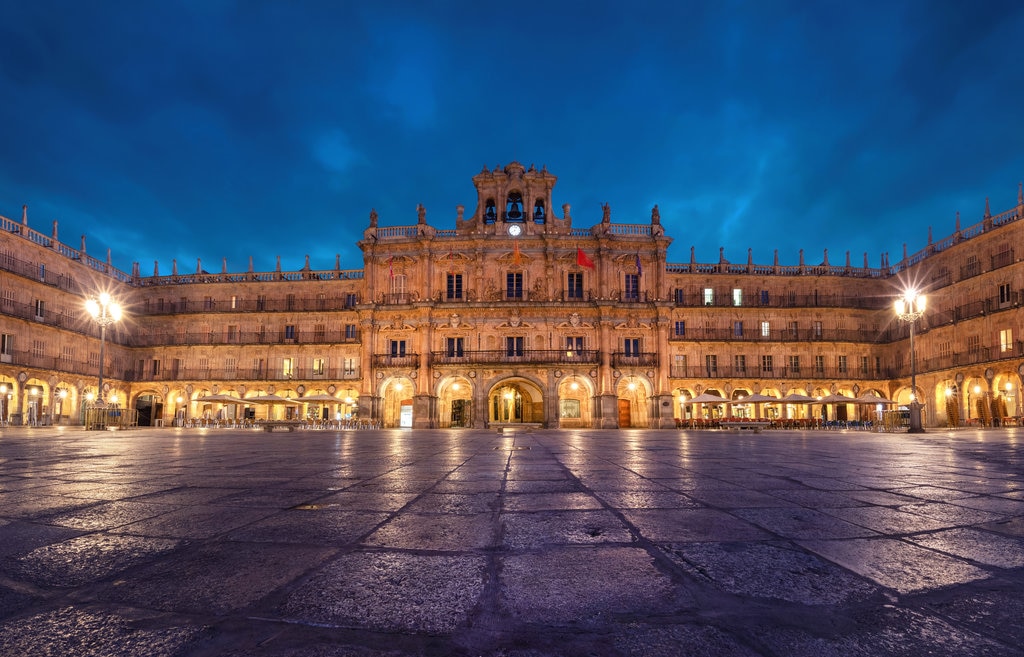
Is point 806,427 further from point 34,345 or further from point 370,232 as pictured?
point 34,345

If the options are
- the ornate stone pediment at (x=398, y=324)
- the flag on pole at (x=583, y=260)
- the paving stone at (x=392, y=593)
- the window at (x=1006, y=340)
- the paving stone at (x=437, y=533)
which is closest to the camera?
the paving stone at (x=392, y=593)

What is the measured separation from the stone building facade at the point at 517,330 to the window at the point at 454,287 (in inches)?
5.5

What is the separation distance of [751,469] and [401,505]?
13.2ft

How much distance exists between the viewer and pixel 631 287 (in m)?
36.9

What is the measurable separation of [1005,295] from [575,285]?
2299cm

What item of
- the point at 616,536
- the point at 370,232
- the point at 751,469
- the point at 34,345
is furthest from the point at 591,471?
the point at 34,345

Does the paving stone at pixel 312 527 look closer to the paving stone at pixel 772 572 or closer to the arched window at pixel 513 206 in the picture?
the paving stone at pixel 772 572

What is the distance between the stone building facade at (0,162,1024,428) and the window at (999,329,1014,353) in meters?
0.11

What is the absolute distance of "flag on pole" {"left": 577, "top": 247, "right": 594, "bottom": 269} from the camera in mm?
34500

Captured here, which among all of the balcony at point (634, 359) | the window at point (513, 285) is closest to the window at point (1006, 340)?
the balcony at point (634, 359)

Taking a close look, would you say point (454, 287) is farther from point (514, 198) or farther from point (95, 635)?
point (95, 635)

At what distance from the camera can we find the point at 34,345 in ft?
112

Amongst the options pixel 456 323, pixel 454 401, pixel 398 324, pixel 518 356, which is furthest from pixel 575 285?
pixel 398 324

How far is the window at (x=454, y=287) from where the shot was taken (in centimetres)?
3700
